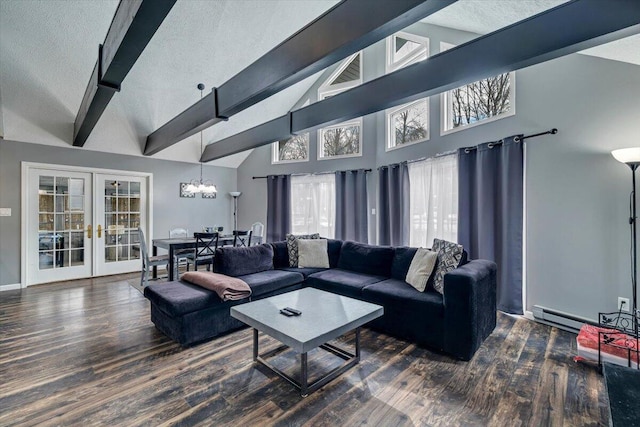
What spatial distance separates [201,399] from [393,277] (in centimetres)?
242

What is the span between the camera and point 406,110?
495cm

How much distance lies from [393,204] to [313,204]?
2.00 meters

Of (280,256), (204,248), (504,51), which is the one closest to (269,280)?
(280,256)

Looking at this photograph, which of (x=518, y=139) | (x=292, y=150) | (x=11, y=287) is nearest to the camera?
(x=518, y=139)

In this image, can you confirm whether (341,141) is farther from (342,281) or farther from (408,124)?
(342,281)

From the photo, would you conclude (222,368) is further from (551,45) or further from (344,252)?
(551,45)

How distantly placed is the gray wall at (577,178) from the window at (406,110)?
3.83ft

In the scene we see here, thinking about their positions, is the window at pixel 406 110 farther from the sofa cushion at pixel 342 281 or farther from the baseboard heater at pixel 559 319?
the baseboard heater at pixel 559 319

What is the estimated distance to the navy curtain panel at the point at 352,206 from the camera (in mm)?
5406

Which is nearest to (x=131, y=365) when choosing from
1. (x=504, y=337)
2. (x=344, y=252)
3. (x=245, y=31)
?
(x=344, y=252)

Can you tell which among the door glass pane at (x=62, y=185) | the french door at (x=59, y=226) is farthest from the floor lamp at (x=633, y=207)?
the door glass pane at (x=62, y=185)

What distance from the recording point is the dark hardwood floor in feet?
6.00

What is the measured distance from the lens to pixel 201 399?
6.54ft

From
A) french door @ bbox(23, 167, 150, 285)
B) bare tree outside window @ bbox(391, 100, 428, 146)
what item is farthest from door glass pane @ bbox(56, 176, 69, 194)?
bare tree outside window @ bbox(391, 100, 428, 146)
